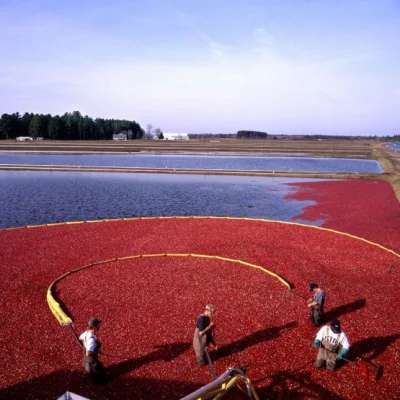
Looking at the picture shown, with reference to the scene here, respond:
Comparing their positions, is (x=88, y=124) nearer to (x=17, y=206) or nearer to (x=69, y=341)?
(x=17, y=206)

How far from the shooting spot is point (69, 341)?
37.1 feet

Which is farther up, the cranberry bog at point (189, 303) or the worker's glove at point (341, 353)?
the worker's glove at point (341, 353)

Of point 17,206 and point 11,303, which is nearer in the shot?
point 11,303

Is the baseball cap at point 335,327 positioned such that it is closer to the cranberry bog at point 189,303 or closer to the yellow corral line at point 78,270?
the cranberry bog at point 189,303

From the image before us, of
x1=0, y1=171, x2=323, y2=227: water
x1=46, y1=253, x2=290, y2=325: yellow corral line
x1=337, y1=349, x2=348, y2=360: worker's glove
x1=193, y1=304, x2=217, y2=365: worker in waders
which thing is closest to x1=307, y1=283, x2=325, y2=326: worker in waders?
x1=337, y1=349, x2=348, y2=360: worker's glove

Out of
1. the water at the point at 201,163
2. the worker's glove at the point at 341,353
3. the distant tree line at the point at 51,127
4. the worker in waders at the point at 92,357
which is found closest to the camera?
the worker in waders at the point at 92,357

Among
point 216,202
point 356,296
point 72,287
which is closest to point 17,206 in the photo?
point 216,202

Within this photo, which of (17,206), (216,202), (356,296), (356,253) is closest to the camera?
(356,296)

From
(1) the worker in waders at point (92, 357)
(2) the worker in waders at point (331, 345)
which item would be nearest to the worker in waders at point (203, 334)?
(1) the worker in waders at point (92, 357)

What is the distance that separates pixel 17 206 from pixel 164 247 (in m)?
20.0

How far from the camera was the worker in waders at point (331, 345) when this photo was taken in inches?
388

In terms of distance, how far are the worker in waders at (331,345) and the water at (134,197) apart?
2000 centimetres

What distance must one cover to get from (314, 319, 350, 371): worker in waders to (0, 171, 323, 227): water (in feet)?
65.6

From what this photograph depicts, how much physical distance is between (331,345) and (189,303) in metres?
5.62
